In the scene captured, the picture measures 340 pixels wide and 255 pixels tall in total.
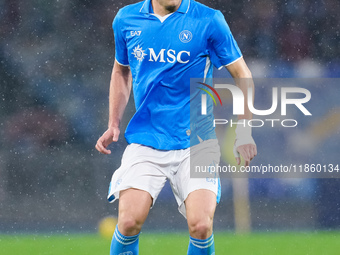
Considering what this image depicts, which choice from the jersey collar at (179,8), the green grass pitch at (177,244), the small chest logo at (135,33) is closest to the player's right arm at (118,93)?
the small chest logo at (135,33)

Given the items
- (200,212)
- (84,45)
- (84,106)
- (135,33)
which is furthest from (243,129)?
(84,45)

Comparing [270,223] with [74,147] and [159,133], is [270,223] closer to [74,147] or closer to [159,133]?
Result: [74,147]

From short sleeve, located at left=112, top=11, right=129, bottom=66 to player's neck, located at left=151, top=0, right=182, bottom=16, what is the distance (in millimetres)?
227

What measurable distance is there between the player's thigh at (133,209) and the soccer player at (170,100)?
25 millimetres

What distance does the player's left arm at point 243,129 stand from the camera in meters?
3.33

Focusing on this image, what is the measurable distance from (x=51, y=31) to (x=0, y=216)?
263cm

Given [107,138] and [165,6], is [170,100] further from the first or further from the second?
[165,6]

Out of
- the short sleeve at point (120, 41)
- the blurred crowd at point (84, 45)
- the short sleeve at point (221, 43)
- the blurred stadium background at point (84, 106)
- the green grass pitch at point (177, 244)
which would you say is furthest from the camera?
the blurred crowd at point (84, 45)

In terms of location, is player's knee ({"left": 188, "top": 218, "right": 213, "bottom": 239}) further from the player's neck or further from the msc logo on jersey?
the player's neck

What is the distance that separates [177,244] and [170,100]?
9.66 feet

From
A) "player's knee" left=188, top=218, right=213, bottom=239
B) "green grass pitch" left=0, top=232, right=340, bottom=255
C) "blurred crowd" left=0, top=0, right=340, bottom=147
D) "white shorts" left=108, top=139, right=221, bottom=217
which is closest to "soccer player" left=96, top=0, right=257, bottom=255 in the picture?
"white shorts" left=108, top=139, right=221, bottom=217

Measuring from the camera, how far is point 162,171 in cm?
338

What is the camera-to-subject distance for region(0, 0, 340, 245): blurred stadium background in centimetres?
738

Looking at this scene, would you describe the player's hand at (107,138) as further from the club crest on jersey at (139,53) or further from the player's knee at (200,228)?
the player's knee at (200,228)
